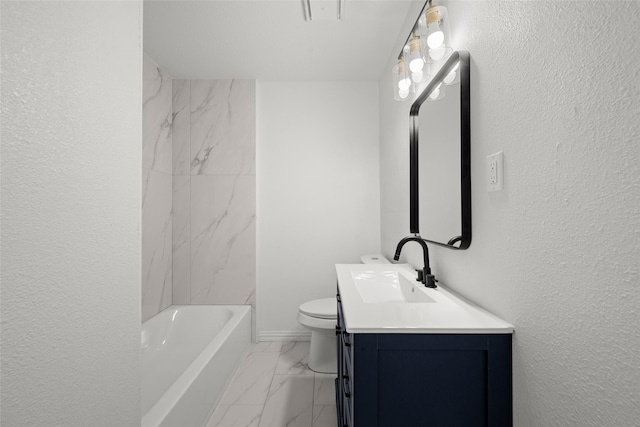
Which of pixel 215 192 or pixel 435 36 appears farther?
pixel 215 192

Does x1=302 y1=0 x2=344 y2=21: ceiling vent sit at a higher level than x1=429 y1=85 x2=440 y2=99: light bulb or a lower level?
higher

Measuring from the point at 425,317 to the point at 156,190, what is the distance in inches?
90.5

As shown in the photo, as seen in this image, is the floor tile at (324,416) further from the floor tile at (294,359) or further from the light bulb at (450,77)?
the light bulb at (450,77)

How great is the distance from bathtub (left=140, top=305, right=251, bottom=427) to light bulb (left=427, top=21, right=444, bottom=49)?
1830 millimetres

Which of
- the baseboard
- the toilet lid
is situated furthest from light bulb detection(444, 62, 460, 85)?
the baseboard

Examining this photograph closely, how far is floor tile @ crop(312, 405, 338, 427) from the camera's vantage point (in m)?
1.65

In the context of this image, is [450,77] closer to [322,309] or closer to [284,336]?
[322,309]

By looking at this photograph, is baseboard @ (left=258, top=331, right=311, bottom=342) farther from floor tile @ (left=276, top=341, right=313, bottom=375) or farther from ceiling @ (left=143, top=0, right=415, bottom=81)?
ceiling @ (left=143, top=0, right=415, bottom=81)

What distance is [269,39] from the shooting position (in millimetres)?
2146

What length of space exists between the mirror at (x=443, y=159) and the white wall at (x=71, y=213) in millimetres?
1108

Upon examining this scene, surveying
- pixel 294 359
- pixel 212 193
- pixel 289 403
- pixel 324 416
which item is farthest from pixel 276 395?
pixel 212 193

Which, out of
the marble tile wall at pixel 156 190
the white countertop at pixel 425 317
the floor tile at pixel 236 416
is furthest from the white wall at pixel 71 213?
the marble tile wall at pixel 156 190

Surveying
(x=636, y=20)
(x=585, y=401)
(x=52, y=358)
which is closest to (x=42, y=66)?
(x=52, y=358)

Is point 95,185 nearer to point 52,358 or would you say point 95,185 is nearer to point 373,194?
point 52,358
